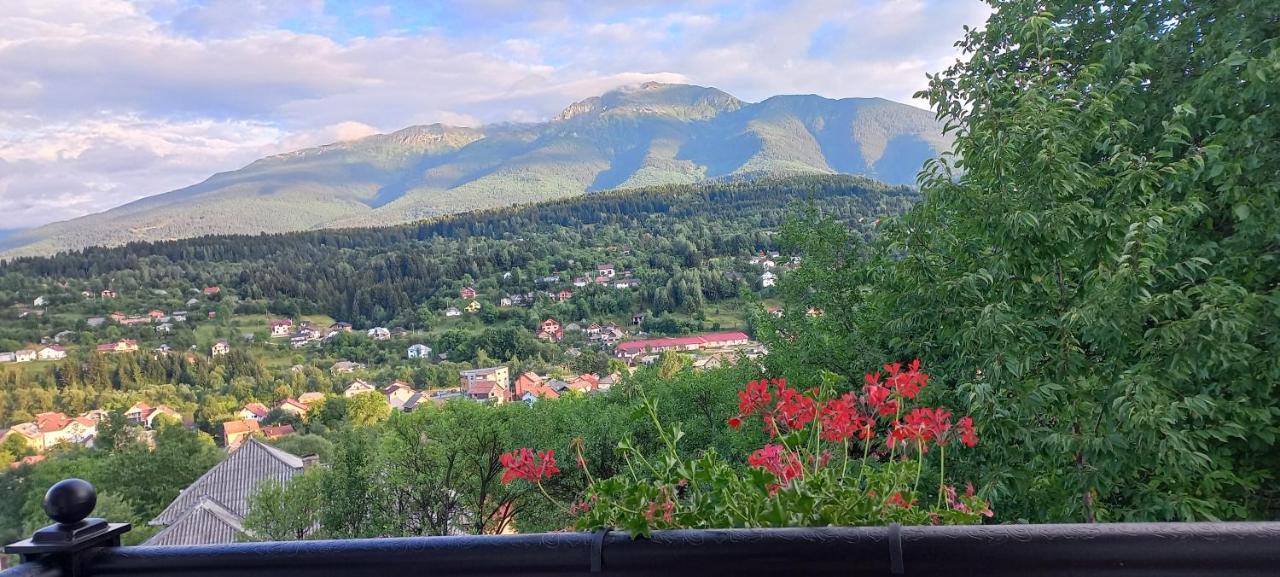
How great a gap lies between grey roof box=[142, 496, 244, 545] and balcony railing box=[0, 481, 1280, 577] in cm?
1359

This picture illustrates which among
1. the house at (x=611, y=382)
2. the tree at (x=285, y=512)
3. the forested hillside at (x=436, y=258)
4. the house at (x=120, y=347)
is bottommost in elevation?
the tree at (x=285, y=512)

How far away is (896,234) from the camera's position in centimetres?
285

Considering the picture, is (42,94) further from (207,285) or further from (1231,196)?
(1231,196)

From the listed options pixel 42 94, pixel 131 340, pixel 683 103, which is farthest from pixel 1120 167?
pixel 683 103

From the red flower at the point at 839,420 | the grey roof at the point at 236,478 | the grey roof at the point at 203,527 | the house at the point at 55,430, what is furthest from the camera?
the house at the point at 55,430

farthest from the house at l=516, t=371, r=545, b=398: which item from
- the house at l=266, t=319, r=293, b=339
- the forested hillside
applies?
the house at l=266, t=319, r=293, b=339

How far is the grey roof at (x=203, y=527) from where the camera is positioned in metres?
12.3

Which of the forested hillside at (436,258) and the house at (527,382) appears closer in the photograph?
the house at (527,382)

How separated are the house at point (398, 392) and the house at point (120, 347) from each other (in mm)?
13226

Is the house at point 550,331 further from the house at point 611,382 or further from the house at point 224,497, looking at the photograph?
the house at point 611,382

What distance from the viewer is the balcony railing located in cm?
54

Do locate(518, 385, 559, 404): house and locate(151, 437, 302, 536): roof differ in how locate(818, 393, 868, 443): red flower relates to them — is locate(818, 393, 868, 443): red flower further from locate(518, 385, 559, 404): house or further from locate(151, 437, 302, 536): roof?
locate(151, 437, 302, 536): roof

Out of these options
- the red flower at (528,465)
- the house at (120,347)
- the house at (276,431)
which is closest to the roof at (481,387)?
the house at (276,431)

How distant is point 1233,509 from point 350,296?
38.2m
